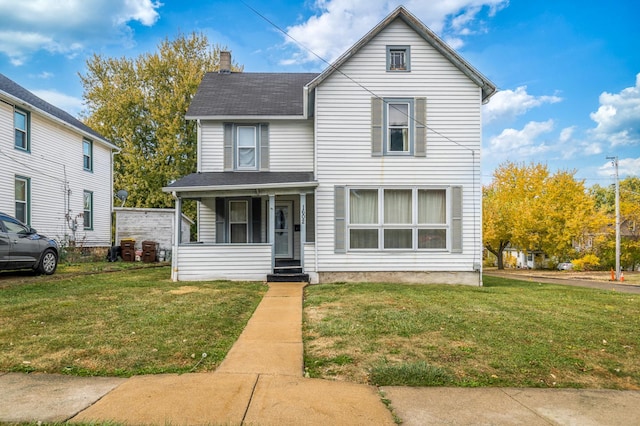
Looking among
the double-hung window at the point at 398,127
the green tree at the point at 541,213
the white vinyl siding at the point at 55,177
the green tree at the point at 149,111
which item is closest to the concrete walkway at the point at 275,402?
the double-hung window at the point at 398,127

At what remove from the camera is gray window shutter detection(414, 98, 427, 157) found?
1209 centimetres

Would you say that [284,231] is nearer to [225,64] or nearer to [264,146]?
[264,146]

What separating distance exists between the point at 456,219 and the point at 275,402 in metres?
9.63

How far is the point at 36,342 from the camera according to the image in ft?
16.4

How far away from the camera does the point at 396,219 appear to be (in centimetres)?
1207

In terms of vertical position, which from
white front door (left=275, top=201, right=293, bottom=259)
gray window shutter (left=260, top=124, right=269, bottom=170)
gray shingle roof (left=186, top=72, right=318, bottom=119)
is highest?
gray shingle roof (left=186, top=72, right=318, bottom=119)

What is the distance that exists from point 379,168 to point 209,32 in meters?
24.9

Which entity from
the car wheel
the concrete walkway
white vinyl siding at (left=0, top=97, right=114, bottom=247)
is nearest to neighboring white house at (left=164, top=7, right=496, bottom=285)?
the car wheel

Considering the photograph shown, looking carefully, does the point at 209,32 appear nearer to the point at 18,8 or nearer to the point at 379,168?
the point at 18,8

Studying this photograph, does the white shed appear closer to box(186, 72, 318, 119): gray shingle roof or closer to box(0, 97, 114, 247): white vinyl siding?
box(0, 97, 114, 247): white vinyl siding

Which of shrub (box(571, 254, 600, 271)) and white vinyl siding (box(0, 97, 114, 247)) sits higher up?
white vinyl siding (box(0, 97, 114, 247))

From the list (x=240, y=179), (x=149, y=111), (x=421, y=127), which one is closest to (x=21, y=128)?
(x=240, y=179)

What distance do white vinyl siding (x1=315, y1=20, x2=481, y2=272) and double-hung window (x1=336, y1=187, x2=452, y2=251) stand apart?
0.54 ft

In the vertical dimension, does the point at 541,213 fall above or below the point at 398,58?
below
